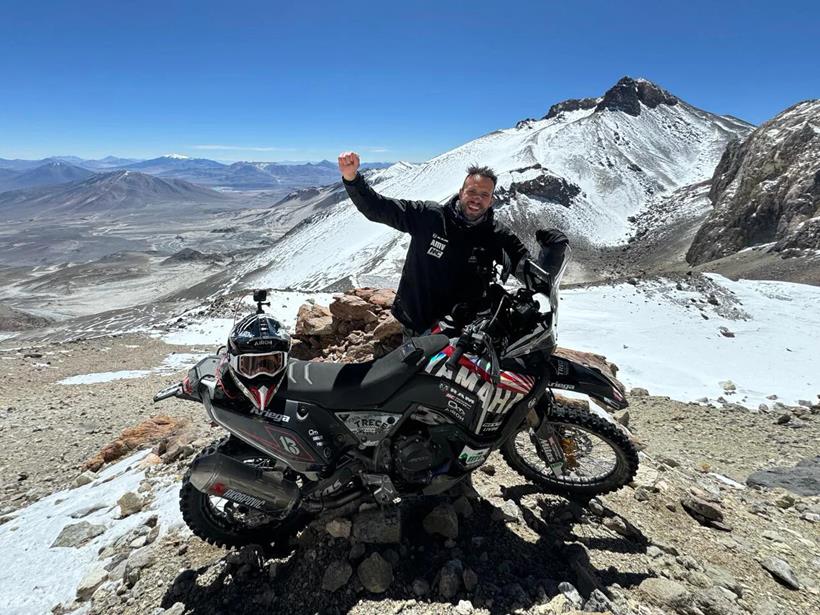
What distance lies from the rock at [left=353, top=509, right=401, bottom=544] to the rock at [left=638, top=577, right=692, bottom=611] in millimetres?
1749

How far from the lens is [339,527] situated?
3479 millimetres

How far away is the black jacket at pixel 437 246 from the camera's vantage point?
411 centimetres

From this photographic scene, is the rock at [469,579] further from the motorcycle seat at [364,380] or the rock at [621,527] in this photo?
the rock at [621,527]

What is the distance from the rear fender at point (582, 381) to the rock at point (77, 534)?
14.2ft

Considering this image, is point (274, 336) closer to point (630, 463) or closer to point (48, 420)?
point (630, 463)

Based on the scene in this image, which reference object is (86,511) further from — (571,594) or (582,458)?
(582,458)

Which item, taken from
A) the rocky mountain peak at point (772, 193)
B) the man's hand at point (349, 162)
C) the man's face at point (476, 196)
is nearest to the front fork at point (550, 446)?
the man's face at point (476, 196)

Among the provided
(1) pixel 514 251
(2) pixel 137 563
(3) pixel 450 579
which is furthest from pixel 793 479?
(2) pixel 137 563

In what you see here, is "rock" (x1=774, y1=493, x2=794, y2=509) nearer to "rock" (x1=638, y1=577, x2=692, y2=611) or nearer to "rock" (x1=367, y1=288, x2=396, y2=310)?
"rock" (x1=638, y1=577, x2=692, y2=611)

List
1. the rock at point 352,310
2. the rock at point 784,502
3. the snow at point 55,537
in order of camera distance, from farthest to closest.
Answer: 1. the rock at point 352,310
2. the rock at point 784,502
3. the snow at point 55,537

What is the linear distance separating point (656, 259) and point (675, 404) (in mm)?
53074

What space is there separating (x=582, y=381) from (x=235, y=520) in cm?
297

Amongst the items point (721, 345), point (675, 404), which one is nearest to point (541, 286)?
point (675, 404)

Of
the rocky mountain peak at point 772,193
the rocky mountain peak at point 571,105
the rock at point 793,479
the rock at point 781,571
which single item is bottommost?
the rock at point 793,479
